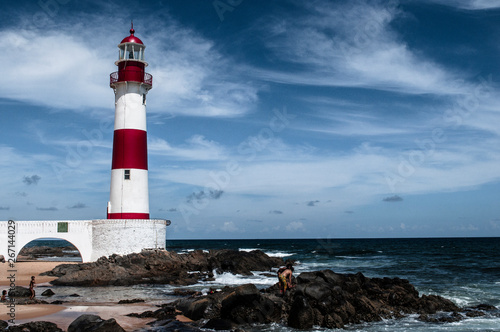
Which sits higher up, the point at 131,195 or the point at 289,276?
the point at 131,195

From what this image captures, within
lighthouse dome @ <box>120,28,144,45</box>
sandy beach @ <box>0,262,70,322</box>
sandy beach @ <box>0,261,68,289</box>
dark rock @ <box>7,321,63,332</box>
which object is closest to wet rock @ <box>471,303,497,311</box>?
dark rock @ <box>7,321,63,332</box>

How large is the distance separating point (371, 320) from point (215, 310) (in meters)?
5.24

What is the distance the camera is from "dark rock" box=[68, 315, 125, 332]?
12.1 m

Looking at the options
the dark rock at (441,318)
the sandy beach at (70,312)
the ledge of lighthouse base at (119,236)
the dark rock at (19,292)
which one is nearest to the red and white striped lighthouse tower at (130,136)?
the ledge of lighthouse base at (119,236)

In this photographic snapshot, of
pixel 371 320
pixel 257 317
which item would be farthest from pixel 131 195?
pixel 371 320

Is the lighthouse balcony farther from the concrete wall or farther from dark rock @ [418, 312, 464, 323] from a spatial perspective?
dark rock @ [418, 312, 464, 323]

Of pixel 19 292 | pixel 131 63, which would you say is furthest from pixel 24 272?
pixel 131 63

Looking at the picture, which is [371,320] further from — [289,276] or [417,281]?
[417,281]

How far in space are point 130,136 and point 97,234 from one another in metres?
6.28

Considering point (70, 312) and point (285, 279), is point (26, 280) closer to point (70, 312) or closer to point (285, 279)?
point (70, 312)

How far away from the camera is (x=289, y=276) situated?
1664 cm

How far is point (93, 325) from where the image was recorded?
12.3 m

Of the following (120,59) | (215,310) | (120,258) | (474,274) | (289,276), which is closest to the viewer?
(215,310)

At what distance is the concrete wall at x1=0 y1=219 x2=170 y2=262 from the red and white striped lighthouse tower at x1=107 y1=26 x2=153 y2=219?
67 cm
